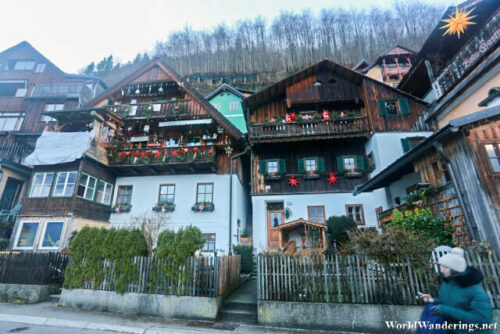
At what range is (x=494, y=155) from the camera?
7645 millimetres

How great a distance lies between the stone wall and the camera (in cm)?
719

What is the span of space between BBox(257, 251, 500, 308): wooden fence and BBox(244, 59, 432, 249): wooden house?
854cm

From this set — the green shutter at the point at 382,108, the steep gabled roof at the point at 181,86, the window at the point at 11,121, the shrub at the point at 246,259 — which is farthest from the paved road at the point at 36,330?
the window at the point at 11,121

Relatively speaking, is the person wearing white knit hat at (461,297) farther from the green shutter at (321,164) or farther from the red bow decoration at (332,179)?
the green shutter at (321,164)

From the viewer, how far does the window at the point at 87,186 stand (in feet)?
50.5

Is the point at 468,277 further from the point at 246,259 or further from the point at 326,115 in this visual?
the point at 326,115

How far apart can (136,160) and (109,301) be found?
11090mm

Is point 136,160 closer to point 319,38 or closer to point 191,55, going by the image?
point 191,55

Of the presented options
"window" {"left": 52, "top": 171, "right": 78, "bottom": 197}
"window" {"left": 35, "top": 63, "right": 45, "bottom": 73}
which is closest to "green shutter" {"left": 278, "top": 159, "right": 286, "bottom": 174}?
"window" {"left": 52, "top": 171, "right": 78, "bottom": 197}

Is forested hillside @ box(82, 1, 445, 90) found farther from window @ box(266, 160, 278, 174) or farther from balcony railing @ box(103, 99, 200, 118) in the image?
window @ box(266, 160, 278, 174)

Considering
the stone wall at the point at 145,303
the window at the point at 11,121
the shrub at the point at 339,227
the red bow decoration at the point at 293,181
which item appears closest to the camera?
the stone wall at the point at 145,303

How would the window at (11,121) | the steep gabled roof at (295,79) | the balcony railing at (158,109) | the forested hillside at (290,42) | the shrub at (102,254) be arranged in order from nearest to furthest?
1. the shrub at (102,254)
2. the balcony railing at (158,109)
3. the steep gabled roof at (295,79)
4. the window at (11,121)
5. the forested hillside at (290,42)

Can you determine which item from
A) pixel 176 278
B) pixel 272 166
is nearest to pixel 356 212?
pixel 272 166

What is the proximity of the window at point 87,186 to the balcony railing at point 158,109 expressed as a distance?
5.70 metres
